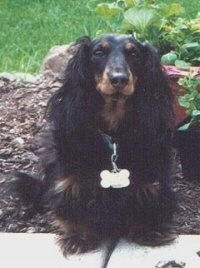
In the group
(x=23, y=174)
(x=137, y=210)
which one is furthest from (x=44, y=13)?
(x=137, y=210)

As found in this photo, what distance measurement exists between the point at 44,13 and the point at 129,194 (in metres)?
4.37

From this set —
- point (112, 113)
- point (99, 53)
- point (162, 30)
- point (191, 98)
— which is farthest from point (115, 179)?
point (162, 30)

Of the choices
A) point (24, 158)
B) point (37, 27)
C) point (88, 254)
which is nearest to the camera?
point (88, 254)

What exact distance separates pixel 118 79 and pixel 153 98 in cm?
29

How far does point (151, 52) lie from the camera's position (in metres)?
3.55

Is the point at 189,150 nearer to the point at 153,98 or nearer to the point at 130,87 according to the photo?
the point at 153,98

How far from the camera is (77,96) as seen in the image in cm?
349

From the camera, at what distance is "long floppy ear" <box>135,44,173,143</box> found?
3504mm

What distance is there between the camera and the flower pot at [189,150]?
4.05 meters

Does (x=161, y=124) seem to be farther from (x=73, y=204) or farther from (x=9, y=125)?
(x=9, y=125)

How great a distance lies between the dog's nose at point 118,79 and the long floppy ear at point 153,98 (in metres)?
0.22

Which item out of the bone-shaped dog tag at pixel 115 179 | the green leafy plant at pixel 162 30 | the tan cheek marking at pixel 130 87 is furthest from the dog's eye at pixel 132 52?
the green leafy plant at pixel 162 30

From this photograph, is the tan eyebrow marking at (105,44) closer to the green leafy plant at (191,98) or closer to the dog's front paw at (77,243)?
the green leafy plant at (191,98)

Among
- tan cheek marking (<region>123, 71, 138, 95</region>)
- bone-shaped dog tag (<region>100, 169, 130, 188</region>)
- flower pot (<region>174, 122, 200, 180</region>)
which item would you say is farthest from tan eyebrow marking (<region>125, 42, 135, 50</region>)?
flower pot (<region>174, 122, 200, 180</region>)
